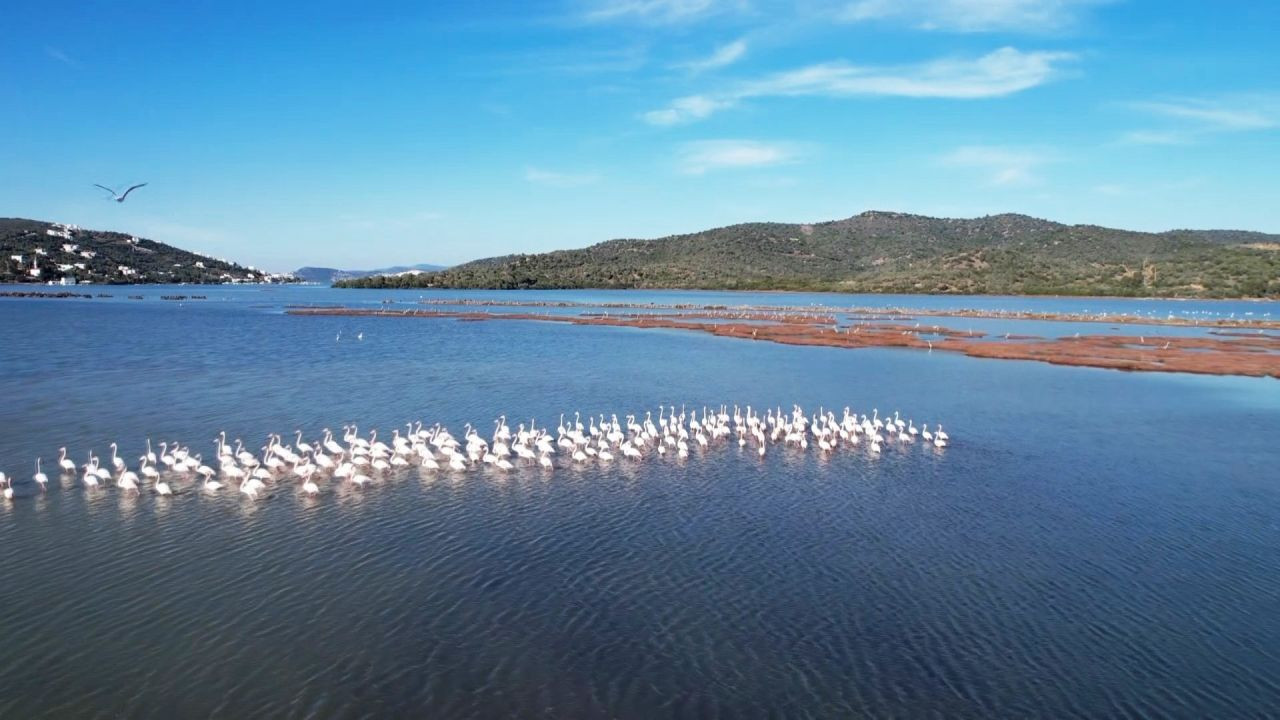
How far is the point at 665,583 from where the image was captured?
51.1 feet

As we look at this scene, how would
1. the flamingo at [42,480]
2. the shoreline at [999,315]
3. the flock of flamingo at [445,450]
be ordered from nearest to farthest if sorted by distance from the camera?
the flamingo at [42,480]
the flock of flamingo at [445,450]
the shoreline at [999,315]

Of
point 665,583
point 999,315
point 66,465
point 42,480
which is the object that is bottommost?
point 665,583

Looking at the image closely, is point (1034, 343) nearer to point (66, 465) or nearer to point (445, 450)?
point (445, 450)

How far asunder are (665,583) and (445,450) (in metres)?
10.7

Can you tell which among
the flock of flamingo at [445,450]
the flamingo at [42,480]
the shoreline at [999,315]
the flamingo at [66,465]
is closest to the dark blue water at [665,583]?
the flamingo at [42,480]

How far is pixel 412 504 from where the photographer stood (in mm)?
19906

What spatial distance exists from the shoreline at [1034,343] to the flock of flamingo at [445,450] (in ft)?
104

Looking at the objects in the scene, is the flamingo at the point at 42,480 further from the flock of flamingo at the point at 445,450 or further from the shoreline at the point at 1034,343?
the shoreline at the point at 1034,343

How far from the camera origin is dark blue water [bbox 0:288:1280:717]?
38.8 ft

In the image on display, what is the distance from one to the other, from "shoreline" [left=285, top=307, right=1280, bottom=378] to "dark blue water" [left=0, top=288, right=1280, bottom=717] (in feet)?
79.7

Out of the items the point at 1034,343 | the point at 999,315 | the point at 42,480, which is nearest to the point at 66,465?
the point at 42,480

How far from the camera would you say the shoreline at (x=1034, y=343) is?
53278mm

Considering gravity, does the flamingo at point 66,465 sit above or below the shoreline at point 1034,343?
above

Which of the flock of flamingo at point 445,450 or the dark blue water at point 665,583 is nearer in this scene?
the dark blue water at point 665,583
